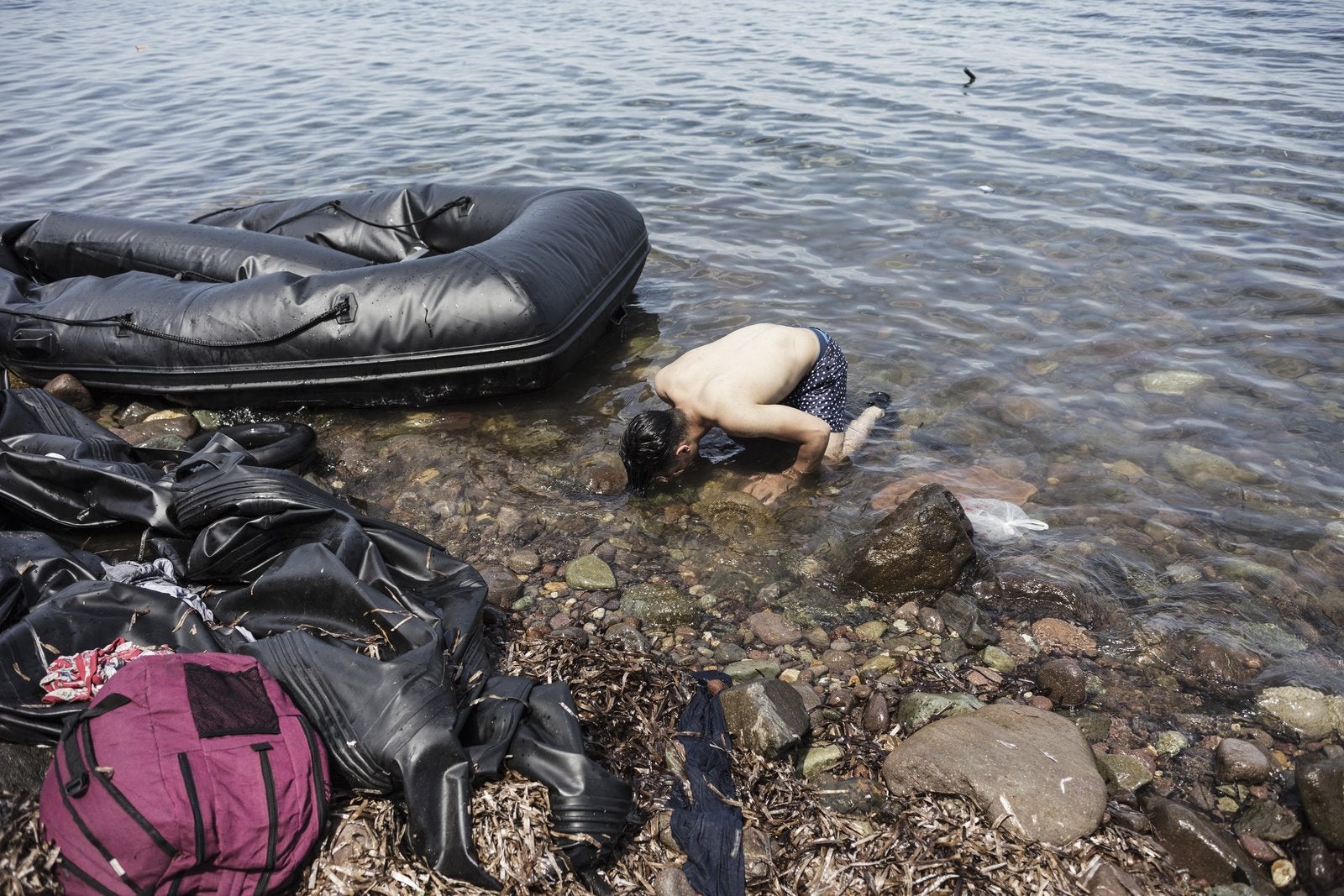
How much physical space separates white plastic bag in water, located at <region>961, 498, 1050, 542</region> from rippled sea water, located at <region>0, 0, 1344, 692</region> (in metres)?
0.10

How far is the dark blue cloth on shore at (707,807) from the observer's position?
297 centimetres

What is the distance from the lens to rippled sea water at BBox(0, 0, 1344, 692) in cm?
509

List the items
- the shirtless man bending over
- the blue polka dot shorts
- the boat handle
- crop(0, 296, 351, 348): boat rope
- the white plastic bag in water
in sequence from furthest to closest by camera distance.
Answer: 1. the boat handle
2. crop(0, 296, 351, 348): boat rope
3. the blue polka dot shorts
4. the shirtless man bending over
5. the white plastic bag in water

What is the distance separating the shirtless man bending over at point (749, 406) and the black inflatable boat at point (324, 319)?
112cm

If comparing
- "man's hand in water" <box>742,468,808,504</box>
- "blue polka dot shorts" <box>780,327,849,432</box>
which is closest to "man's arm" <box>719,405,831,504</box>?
"man's hand in water" <box>742,468,808,504</box>

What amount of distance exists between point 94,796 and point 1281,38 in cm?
1696

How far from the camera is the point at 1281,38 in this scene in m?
13.8

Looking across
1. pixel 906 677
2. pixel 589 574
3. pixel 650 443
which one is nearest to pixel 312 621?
pixel 589 574

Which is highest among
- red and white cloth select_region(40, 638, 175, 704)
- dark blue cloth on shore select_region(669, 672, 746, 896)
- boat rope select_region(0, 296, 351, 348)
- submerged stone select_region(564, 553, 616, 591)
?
red and white cloth select_region(40, 638, 175, 704)

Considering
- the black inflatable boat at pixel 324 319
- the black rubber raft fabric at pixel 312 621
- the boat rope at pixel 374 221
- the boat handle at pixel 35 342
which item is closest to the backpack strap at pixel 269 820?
the black rubber raft fabric at pixel 312 621

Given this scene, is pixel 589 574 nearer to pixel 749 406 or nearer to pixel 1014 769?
pixel 749 406

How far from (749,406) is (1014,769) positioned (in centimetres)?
240

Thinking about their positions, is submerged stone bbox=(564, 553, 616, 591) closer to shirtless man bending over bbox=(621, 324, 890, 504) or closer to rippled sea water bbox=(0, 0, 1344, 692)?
shirtless man bending over bbox=(621, 324, 890, 504)

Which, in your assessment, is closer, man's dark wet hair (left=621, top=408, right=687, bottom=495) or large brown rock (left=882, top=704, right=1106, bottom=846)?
large brown rock (left=882, top=704, right=1106, bottom=846)
